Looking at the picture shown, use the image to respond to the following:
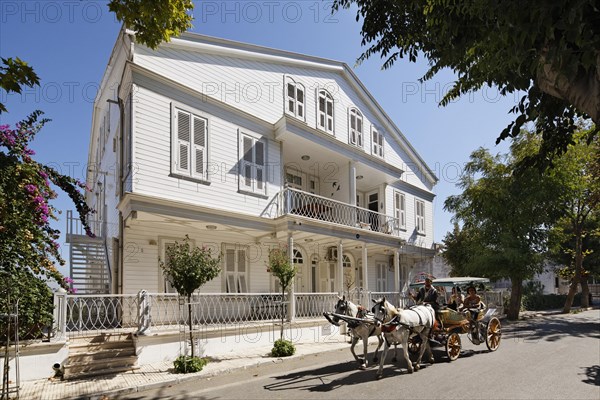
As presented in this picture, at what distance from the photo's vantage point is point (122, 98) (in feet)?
47.6

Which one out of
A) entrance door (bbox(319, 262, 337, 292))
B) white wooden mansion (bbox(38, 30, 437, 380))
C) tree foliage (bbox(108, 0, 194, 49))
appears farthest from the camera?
entrance door (bbox(319, 262, 337, 292))

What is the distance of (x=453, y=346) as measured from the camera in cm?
1162

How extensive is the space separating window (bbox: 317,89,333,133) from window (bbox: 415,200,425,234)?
889cm

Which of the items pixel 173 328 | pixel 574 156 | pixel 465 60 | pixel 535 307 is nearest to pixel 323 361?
pixel 173 328

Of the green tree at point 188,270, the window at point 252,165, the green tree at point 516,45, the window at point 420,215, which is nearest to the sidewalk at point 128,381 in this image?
the green tree at point 188,270

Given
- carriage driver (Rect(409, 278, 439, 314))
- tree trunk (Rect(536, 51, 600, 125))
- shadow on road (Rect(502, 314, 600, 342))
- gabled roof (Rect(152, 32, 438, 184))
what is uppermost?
gabled roof (Rect(152, 32, 438, 184))

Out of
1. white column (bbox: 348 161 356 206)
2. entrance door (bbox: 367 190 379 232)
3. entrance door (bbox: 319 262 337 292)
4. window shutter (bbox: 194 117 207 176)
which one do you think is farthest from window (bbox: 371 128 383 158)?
window shutter (bbox: 194 117 207 176)

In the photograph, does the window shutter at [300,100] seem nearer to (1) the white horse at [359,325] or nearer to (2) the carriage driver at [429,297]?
(2) the carriage driver at [429,297]

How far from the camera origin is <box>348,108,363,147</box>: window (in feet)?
72.5

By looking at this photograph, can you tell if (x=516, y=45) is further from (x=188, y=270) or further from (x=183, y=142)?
(x=183, y=142)

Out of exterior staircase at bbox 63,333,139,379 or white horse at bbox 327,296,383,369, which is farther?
white horse at bbox 327,296,383,369

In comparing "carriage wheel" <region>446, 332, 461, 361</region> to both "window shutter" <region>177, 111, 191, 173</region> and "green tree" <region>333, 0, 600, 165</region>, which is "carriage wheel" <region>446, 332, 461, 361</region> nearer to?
"green tree" <region>333, 0, 600, 165</region>

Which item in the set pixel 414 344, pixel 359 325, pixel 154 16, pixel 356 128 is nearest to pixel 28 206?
pixel 154 16

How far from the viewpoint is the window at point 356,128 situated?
2211cm
